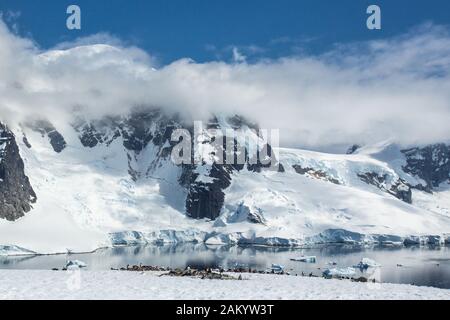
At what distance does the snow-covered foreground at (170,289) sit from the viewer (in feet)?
88.6

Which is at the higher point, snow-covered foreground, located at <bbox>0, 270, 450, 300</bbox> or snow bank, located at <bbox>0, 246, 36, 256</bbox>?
snow-covered foreground, located at <bbox>0, 270, 450, 300</bbox>

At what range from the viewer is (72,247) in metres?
177

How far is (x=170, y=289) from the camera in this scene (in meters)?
29.1

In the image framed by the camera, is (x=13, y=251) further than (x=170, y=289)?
Yes

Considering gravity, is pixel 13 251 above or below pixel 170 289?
below

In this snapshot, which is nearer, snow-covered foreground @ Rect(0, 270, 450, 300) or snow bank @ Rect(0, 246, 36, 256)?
snow-covered foreground @ Rect(0, 270, 450, 300)

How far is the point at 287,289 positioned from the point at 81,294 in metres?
10.8

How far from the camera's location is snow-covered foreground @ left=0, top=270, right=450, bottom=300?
2702 centimetres

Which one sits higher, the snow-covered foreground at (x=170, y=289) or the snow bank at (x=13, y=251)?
the snow-covered foreground at (x=170, y=289)

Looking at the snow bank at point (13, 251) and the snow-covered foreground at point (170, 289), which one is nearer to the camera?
the snow-covered foreground at point (170, 289)
